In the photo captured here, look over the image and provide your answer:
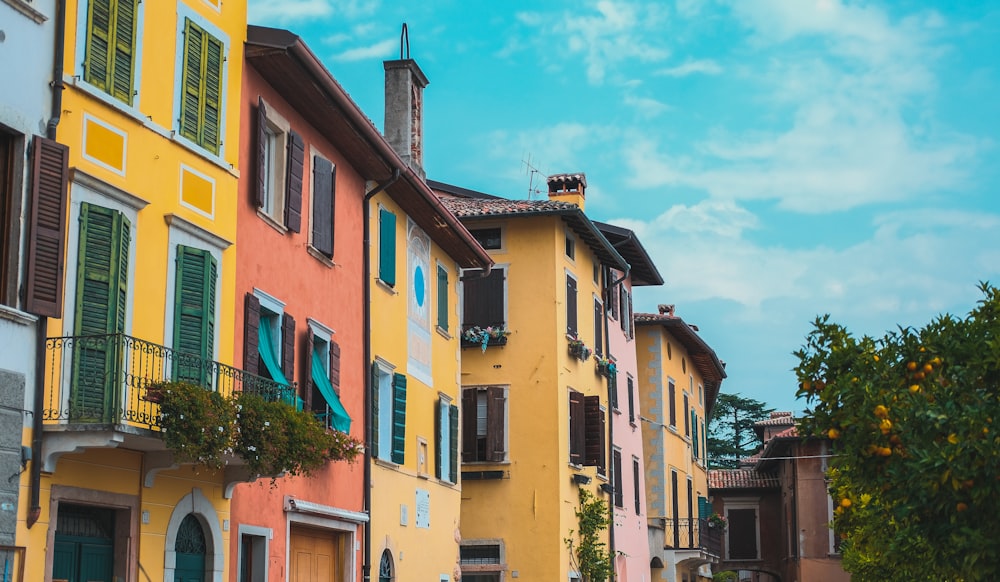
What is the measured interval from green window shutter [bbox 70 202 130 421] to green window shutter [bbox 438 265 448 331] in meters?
12.3

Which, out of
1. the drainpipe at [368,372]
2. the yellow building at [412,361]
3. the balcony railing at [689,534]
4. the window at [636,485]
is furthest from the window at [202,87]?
the balcony railing at [689,534]

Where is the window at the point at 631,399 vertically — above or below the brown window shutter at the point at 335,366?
above

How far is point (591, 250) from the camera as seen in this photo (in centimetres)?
3384

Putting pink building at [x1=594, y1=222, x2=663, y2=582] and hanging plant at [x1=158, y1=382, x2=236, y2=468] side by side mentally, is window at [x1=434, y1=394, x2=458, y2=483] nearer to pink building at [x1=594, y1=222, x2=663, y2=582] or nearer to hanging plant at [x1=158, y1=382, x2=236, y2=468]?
pink building at [x1=594, y1=222, x2=663, y2=582]

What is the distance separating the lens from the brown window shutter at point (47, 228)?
11.6 metres

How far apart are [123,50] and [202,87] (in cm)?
165

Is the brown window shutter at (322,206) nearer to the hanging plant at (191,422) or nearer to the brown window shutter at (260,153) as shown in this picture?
the brown window shutter at (260,153)

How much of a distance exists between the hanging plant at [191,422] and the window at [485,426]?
1705cm

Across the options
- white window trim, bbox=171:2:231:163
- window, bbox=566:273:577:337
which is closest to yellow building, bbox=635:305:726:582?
window, bbox=566:273:577:337

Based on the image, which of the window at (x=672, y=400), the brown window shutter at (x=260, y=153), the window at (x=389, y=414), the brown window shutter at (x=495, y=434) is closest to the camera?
the brown window shutter at (x=260, y=153)

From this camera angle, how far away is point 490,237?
3117 cm

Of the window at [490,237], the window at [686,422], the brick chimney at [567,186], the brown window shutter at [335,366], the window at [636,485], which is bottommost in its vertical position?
the window at [636,485]

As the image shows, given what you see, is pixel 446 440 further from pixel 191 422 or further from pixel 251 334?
pixel 191 422

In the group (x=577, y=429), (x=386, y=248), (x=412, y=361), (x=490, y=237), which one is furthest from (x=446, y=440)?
(x=490, y=237)
